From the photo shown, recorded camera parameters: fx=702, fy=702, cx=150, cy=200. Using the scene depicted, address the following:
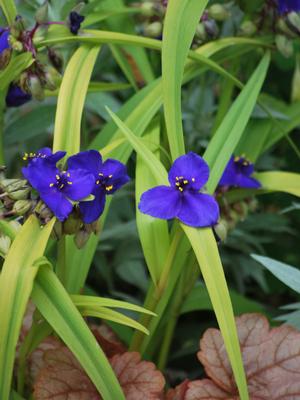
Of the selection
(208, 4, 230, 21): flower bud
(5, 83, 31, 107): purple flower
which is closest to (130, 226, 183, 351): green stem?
(5, 83, 31, 107): purple flower

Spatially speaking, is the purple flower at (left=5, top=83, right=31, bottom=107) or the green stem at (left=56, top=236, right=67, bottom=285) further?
the purple flower at (left=5, top=83, right=31, bottom=107)

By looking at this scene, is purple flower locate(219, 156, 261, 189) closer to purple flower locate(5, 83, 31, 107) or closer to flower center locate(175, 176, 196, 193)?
flower center locate(175, 176, 196, 193)

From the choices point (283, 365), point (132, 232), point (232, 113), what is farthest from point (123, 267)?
point (283, 365)

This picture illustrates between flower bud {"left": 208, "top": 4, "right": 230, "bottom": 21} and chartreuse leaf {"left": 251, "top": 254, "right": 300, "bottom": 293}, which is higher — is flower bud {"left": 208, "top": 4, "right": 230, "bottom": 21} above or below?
above

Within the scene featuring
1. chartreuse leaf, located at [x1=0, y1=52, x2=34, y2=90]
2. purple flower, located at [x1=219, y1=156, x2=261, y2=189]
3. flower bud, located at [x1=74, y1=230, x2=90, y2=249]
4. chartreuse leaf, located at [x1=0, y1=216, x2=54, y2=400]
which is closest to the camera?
chartreuse leaf, located at [x1=0, y1=216, x2=54, y2=400]

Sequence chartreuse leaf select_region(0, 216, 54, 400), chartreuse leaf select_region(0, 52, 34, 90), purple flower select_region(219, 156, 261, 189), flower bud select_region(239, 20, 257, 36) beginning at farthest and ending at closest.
Answer: flower bud select_region(239, 20, 257, 36) < purple flower select_region(219, 156, 261, 189) < chartreuse leaf select_region(0, 52, 34, 90) < chartreuse leaf select_region(0, 216, 54, 400)

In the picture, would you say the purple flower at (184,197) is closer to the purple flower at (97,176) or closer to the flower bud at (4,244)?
the purple flower at (97,176)
